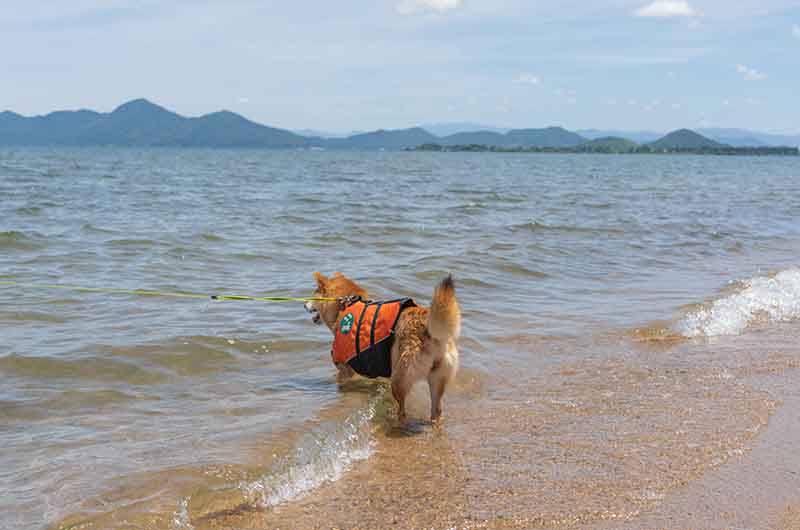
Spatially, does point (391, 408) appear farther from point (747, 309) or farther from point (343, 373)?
point (747, 309)

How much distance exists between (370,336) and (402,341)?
0.41m

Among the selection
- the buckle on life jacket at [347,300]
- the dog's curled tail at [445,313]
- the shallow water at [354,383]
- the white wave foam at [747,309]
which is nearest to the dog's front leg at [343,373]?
the shallow water at [354,383]

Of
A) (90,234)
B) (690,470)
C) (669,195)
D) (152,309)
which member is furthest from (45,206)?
(669,195)

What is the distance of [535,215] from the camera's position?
22.9 metres

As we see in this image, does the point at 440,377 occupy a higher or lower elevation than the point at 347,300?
lower

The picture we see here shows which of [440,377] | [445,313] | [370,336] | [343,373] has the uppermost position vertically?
[445,313]

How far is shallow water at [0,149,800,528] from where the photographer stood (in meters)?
4.43

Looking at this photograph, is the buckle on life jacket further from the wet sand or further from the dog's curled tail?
the dog's curled tail

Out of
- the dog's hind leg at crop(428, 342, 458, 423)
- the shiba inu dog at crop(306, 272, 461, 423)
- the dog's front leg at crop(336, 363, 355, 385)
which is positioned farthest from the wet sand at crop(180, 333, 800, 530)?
the dog's front leg at crop(336, 363, 355, 385)

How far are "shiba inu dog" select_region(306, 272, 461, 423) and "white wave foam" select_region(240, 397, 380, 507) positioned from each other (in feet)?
1.48

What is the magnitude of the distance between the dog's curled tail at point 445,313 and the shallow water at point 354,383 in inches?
31.3

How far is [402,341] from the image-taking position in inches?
229

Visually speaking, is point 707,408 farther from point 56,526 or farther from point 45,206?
point 45,206

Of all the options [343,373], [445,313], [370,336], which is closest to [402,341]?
[370,336]
